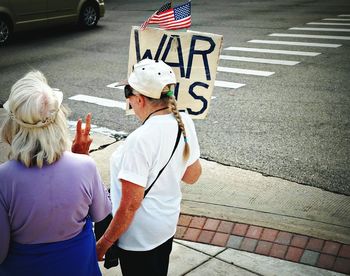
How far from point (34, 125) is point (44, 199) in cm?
36

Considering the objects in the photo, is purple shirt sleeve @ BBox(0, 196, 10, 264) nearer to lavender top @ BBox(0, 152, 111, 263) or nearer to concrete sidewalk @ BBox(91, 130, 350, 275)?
lavender top @ BBox(0, 152, 111, 263)

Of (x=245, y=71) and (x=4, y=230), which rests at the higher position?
(x=4, y=230)

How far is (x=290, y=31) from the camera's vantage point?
15.2 meters

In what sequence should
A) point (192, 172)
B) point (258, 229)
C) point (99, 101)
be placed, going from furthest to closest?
point (99, 101) → point (258, 229) → point (192, 172)

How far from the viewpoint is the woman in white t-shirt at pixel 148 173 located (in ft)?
8.89

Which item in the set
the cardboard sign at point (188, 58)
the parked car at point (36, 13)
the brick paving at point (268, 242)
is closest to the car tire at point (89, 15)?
the parked car at point (36, 13)

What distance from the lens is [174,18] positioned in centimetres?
383

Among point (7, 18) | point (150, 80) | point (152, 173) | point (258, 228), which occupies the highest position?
point (150, 80)

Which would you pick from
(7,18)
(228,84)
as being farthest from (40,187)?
(7,18)

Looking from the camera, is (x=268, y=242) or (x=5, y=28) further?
(x=5, y=28)

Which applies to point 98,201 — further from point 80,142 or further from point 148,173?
point 80,142

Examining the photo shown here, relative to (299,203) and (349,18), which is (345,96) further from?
(349,18)

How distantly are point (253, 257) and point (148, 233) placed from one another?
5.83 feet

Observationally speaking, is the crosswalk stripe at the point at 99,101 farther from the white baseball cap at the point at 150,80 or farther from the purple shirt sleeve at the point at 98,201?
the purple shirt sleeve at the point at 98,201
